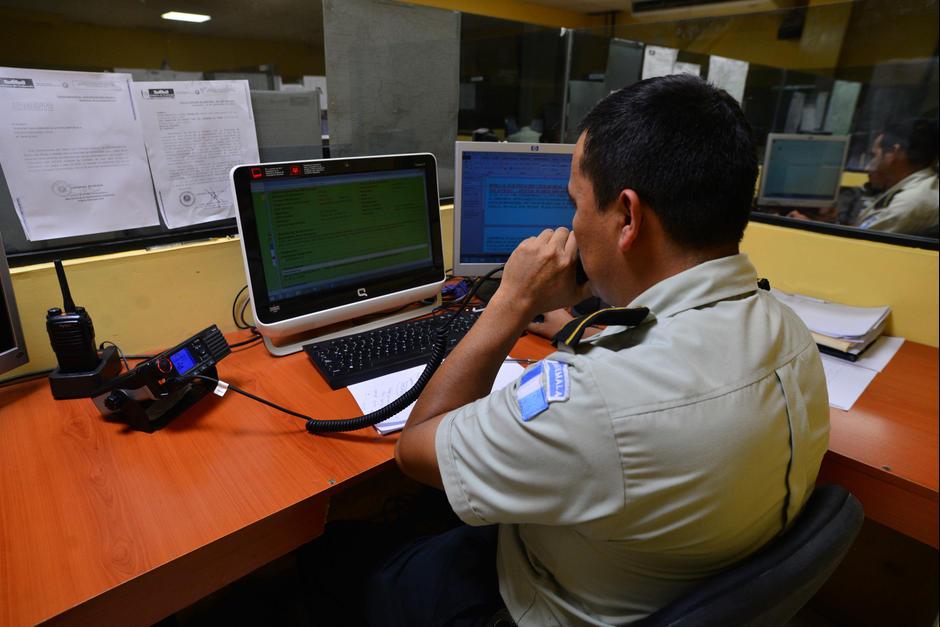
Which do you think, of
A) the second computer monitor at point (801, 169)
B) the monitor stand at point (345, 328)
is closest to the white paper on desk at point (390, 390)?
the monitor stand at point (345, 328)

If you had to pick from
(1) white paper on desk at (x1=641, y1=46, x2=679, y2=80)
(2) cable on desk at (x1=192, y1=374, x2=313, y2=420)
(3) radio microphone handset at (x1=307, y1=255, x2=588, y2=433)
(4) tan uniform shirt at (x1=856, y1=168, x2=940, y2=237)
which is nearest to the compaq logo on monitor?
(2) cable on desk at (x1=192, y1=374, x2=313, y2=420)

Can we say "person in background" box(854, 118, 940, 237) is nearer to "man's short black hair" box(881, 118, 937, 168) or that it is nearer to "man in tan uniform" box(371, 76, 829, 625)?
"man's short black hair" box(881, 118, 937, 168)

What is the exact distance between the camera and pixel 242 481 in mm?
844

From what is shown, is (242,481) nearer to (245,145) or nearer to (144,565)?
(144,565)

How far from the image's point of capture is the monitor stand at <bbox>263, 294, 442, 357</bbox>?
49.9 inches

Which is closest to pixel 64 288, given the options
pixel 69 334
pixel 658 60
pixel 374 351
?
pixel 69 334

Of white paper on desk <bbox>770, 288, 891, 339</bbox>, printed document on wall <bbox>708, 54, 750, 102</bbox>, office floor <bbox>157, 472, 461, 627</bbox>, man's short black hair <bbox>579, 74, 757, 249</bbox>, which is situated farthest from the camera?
printed document on wall <bbox>708, 54, 750, 102</bbox>

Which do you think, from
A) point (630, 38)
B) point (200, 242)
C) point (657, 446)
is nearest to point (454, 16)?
point (200, 242)

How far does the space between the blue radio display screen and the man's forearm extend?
0.48 m

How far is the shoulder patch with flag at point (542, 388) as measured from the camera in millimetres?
611

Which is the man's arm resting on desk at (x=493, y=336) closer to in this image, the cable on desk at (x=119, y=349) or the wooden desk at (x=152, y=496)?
the wooden desk at (x=152, y=496)

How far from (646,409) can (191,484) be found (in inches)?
27.7

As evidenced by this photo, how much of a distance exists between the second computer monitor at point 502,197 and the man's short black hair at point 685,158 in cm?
75

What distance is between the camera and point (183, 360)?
1.02 metres
